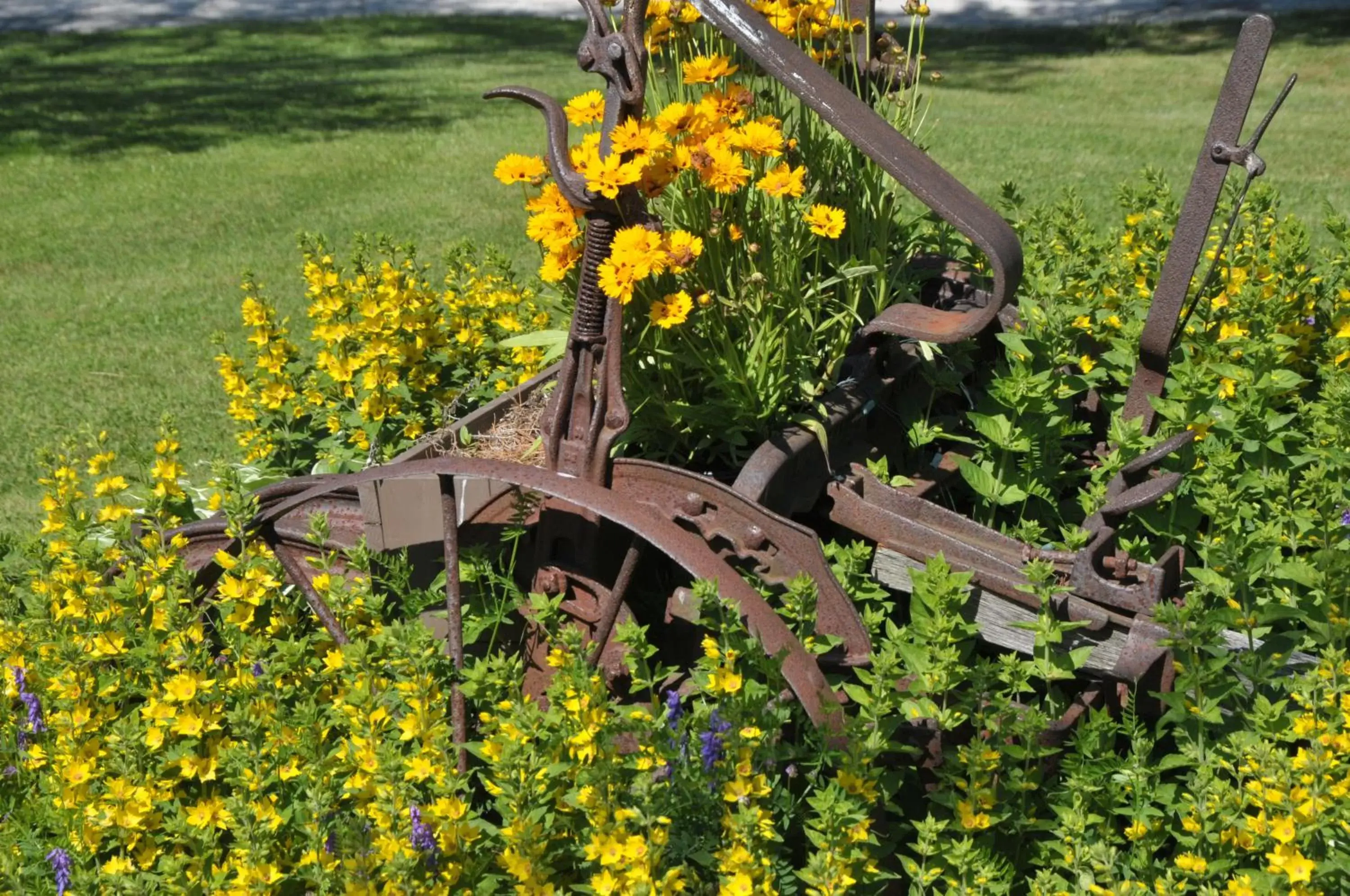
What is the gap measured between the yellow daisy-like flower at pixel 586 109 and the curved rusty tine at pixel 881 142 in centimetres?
28

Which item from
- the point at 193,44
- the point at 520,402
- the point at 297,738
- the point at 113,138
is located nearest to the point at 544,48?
the point at 193,44

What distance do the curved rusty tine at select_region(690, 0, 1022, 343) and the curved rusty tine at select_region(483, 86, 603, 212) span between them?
12.9 inches

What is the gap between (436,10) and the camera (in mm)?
16609

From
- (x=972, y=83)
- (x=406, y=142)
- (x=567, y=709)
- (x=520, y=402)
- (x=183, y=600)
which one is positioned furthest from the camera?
(x=972, y=83)

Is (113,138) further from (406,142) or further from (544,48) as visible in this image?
(544,48)

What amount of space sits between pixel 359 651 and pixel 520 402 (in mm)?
1038

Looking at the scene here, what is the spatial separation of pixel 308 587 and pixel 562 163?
0.93 m

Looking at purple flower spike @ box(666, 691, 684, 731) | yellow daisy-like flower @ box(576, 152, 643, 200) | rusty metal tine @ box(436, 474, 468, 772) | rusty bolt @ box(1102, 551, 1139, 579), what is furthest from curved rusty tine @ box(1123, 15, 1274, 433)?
rusty metal tine @ box(436, 474, 468, 772)

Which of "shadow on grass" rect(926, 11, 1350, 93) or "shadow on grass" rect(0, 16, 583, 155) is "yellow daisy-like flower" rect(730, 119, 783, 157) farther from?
"shadow on grass" rect(926, 11, 1350, 93)

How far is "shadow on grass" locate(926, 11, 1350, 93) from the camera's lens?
514 inches

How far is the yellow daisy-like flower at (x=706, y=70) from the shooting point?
279 centimetres

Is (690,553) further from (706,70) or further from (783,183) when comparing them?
(706,70)

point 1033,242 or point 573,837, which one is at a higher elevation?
point 1033,242

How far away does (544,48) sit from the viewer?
13.8 metres
